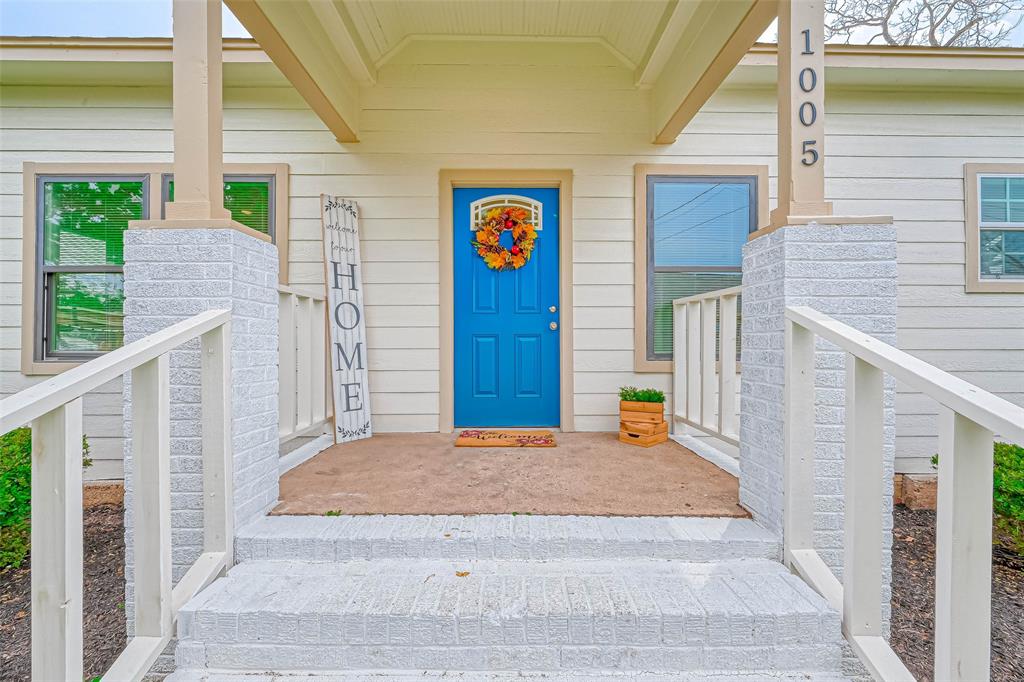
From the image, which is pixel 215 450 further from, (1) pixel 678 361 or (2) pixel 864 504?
(1) pixel 678 361

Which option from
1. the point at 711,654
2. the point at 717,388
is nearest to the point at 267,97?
the point at 717,388

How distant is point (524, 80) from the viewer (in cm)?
337

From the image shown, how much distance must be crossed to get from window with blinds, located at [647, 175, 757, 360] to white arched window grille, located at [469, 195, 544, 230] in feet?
2.71

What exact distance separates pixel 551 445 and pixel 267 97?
3.21 meters

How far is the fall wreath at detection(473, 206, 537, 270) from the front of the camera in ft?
11.3

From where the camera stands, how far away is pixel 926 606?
2.19 metres

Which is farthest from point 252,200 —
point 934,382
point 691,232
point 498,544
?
point 934,382

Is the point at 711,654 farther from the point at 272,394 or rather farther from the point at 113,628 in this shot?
the point at 113,628

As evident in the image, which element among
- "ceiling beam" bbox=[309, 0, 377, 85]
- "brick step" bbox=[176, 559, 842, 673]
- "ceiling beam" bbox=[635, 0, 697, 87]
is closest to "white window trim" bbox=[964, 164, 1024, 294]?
"ceiling beam" bbox=[635, 0, 697, 87]

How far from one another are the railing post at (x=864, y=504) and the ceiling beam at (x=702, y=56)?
1710mm

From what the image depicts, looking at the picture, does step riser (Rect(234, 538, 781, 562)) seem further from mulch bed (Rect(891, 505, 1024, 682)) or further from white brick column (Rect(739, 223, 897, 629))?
mulch bed (Rect(891, 505, 1024, 682))

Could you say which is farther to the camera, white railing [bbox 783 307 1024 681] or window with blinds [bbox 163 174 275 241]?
window with blinds [bbox 163 174 275 241]

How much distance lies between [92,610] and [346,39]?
3361 mm

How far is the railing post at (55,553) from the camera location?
3.34 ft
